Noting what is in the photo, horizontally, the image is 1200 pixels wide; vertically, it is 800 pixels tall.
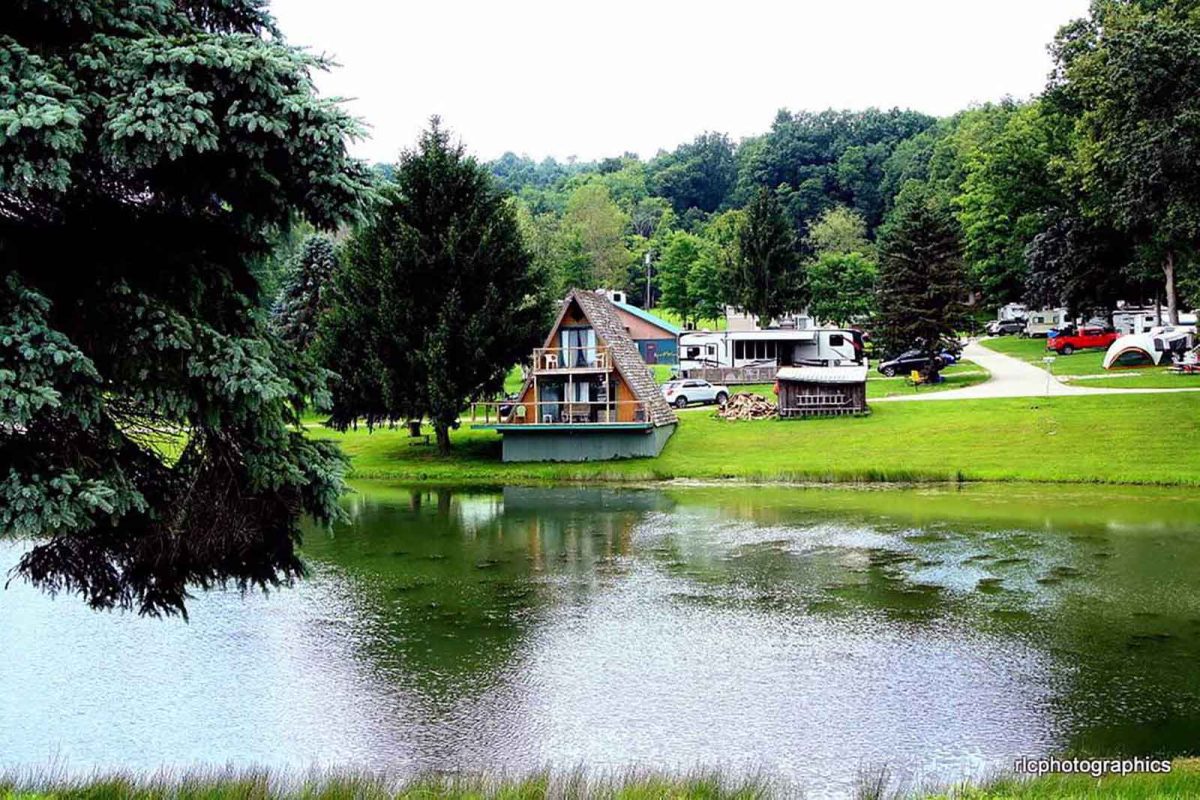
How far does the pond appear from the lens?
12.9m

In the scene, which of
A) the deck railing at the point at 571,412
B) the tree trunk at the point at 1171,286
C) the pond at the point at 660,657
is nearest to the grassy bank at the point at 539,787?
the pond at the point at 660,657

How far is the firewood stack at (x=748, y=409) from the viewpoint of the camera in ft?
152

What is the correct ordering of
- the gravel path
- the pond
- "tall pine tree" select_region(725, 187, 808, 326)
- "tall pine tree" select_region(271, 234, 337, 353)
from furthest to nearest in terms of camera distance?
"tall pine tree" select_region(725, 187, 808, 326)
"tall pine tree" select_region(271, 234, 337, 353)
the gravel path
the pond

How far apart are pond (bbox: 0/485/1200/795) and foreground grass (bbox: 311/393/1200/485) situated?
25.4 feet

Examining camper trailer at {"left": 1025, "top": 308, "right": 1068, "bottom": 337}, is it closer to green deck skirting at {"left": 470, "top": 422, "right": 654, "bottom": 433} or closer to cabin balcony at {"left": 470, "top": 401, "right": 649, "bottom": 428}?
cabin balcony at {"left": 470, "top": 401, "right": 649, "bottom": 428}

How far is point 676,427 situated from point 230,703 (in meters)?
31.9

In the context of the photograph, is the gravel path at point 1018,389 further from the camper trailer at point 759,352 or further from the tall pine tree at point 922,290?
the camper trailer at point 759,352

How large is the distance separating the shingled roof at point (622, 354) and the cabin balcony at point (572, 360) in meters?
0.38

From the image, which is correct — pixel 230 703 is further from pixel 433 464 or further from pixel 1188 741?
pixel 433 464

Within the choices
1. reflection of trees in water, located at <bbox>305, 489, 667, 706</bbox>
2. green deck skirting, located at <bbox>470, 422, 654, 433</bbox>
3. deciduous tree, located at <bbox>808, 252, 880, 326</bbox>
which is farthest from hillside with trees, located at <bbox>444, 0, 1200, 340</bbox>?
reflection of trees in water, located at <bbox>305, 489, 667, 706</bbox>

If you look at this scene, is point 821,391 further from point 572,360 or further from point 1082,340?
point 1082,340

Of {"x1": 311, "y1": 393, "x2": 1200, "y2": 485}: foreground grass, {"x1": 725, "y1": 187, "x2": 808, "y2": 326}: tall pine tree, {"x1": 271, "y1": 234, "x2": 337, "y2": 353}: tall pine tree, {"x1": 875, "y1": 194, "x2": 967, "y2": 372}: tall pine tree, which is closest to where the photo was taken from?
{"x1": 311, "y1": 393, "x2": 1200, "y2": 485}: foreground grass

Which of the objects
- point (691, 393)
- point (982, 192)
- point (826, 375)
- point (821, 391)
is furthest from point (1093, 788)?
point (982, 192)

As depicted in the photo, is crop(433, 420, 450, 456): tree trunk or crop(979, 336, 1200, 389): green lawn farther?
crop(979, 336, 1200, 389): green lawn
